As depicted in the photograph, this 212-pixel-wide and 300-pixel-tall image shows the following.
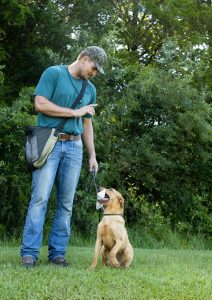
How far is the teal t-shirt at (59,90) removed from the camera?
18.5ft

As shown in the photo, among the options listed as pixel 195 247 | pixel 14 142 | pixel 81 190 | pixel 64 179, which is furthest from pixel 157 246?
pixel 64 179

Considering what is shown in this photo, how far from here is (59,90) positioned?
5.66 metres

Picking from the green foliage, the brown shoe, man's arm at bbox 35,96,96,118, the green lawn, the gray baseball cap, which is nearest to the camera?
the green lawn

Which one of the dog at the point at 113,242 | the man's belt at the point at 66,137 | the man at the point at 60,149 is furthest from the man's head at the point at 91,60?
the dog at the point at 113,242

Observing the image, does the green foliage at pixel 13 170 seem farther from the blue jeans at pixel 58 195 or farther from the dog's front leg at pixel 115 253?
the dog's front leg at pixel 115 253

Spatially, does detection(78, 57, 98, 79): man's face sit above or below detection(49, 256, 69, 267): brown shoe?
above

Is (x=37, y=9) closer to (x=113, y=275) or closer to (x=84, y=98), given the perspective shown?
(x=84, y=98)

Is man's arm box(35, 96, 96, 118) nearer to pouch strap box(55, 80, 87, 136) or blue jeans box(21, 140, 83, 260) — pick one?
pouch strap box(55, 80, 87, 136)

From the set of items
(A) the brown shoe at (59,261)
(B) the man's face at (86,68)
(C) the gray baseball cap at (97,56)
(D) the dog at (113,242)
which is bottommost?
(A) the brown shoe at (59,261)

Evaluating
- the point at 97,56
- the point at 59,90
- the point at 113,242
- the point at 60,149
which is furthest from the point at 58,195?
the point at 97,56

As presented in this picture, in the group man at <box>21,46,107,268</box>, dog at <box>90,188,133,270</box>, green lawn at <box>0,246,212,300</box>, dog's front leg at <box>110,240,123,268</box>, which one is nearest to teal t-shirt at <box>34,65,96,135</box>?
man at <box>21,46,107,268</box>

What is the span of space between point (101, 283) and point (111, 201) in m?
1.63

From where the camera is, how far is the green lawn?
4.37 m

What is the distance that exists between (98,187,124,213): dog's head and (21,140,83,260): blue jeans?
0.51m
